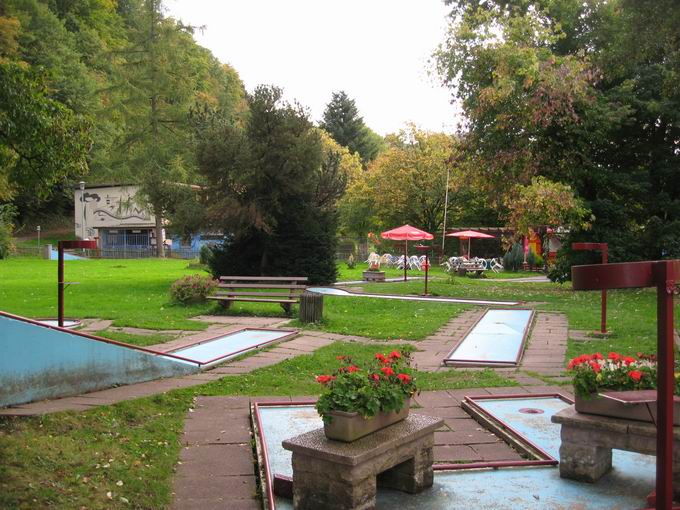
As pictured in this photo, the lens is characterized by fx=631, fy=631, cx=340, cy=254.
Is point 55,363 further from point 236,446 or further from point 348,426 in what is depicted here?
point 348,426

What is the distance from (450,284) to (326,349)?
13.0 meters

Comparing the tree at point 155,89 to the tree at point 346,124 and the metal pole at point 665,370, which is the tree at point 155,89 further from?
the metal pole at point 665,370

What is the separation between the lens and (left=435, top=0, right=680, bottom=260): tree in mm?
17547

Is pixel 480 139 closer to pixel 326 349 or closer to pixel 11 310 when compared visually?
pixel 326 349

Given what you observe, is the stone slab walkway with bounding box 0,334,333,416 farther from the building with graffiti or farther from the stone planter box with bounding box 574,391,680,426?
the building with graffiti

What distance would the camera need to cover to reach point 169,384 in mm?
6910

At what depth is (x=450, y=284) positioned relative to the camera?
70.9 feet

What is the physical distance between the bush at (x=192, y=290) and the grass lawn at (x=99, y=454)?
7720 mm

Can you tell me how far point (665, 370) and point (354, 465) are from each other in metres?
1.52

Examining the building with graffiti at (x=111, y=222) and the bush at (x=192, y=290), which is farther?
the building with graffiti at (x=111, y=222)

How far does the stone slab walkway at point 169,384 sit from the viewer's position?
5445 mm

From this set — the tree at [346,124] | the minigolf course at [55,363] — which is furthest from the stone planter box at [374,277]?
the tree at [346,124]

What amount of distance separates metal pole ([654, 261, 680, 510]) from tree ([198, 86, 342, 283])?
16075 millimetres

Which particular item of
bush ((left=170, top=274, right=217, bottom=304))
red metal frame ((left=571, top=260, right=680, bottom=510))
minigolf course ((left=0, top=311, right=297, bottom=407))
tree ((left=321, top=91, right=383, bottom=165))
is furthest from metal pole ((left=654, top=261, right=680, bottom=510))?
tree ((left=321, top=91, right=383, bottom=165))
